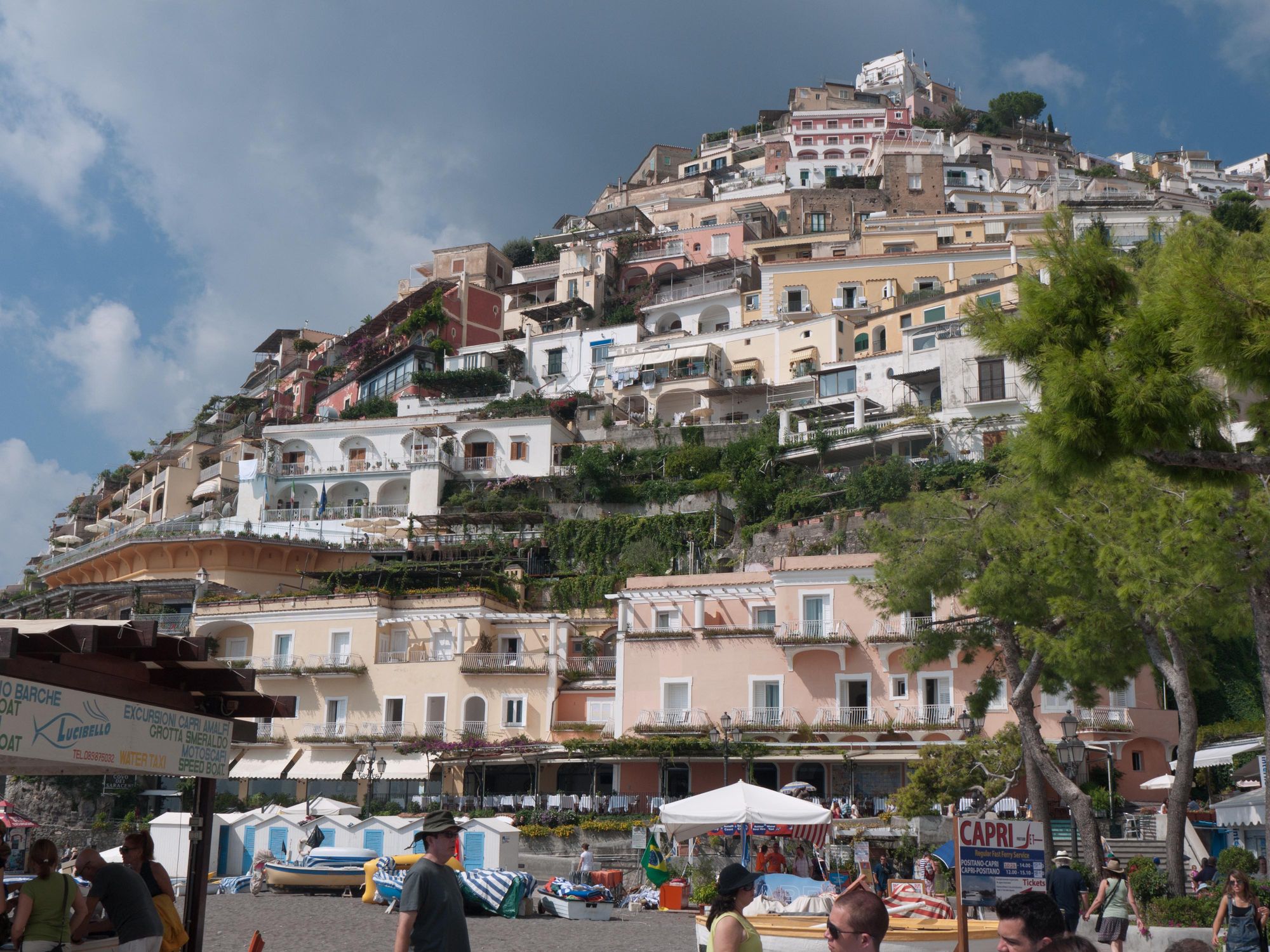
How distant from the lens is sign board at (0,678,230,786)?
7559mm

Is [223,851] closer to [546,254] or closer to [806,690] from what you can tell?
[806,690]

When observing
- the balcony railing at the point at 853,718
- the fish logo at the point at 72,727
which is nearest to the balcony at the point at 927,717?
the balcony railing at the point at 853,718

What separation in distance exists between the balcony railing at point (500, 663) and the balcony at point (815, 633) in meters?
8.24

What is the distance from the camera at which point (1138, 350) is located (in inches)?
412

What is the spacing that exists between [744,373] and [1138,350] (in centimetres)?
4824

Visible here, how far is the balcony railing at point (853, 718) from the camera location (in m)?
33.8

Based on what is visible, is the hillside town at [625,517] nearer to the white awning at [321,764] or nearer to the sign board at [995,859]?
the white awning at [321,764]

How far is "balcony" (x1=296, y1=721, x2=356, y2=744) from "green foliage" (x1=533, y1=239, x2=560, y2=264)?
149ft

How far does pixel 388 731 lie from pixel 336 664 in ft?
10.4

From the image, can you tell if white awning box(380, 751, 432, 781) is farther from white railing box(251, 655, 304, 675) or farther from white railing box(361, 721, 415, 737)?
white railing box(251, 655, 304, 675)

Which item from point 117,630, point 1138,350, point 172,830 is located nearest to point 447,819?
point 117,630

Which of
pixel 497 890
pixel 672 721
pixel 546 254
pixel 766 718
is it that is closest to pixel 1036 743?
pixel 497 890

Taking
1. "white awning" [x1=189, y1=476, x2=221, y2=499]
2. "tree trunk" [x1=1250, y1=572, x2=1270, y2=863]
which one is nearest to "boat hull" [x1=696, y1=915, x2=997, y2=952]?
"tree trunk" [x1=1250, y1=572, x2=1270, y2=863]

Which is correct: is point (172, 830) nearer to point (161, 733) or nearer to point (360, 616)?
point (360, 616)
